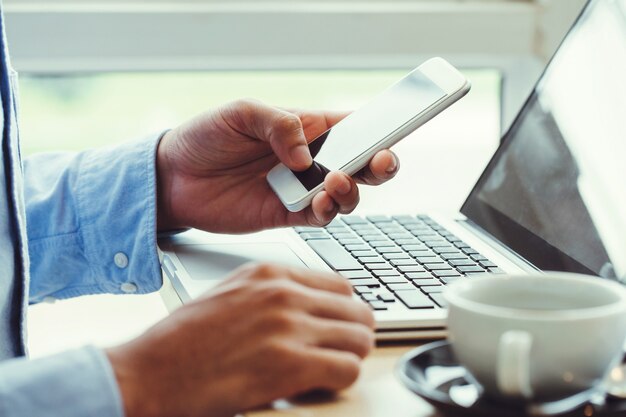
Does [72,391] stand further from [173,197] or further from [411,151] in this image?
[411,151]

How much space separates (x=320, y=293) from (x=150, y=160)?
381 millimetres

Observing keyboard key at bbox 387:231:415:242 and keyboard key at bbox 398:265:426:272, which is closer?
keyboard key at bbox 398:265:426:272

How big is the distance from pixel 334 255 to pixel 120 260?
22 centimetres

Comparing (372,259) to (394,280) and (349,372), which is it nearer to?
(394,280)

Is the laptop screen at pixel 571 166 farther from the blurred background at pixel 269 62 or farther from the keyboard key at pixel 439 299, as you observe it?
the blurred background at pixel 269 62

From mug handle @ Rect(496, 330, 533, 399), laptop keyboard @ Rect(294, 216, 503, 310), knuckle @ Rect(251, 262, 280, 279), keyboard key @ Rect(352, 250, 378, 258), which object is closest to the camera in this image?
mug handle @ Rect(496, 330, 533, 399)

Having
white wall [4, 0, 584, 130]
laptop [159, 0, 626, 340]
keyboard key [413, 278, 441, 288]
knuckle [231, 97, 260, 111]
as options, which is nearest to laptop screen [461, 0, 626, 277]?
laptop [159, 0, 626, 340]

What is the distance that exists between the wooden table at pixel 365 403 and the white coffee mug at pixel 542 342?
0.14 ft

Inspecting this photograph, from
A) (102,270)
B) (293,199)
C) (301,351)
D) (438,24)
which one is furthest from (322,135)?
(438,24)

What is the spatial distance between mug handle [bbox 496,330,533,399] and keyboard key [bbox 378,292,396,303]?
174 mm

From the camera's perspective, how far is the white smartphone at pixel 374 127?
69cm

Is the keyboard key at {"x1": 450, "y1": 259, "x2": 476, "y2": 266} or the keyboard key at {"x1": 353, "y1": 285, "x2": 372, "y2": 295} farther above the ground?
the keyboard key at {"x1": 353, "y1": 285, "x2": 372, "y2": 295}

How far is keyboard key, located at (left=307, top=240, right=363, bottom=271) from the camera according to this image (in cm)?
64

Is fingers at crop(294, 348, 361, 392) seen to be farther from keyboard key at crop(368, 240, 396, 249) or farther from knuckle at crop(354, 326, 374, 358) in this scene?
keyboard key at crop(368, 240, 396, 249)
